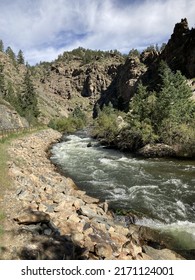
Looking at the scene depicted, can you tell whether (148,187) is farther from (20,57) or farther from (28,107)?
(20,57)

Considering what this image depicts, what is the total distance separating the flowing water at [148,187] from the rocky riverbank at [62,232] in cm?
194

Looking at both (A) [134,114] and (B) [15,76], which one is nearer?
(A) [134,114]

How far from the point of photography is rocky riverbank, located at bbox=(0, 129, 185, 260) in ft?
28.3

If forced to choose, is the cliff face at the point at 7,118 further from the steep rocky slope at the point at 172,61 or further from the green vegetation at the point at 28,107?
the steep rocky slope at the point at 172,61

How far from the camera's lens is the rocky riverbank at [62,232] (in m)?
8.64

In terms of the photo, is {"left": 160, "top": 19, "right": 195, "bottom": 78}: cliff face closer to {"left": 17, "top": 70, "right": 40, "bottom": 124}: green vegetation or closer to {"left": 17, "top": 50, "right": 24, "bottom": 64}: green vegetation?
{"left": 17, "top": 70, "right": 40, "bottom": 124}: green vegetation

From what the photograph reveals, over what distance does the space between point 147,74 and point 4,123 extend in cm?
8022

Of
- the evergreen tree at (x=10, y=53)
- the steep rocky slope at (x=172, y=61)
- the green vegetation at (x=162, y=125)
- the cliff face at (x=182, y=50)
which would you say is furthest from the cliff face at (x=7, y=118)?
the evergreen tree at (x=10, y=53)

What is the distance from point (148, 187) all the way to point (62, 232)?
1124cm

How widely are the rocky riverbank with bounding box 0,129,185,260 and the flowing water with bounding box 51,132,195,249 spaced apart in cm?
194

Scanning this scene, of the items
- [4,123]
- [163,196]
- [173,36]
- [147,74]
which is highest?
[173,36]

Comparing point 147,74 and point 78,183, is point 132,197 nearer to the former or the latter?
Answer: point 78,183
